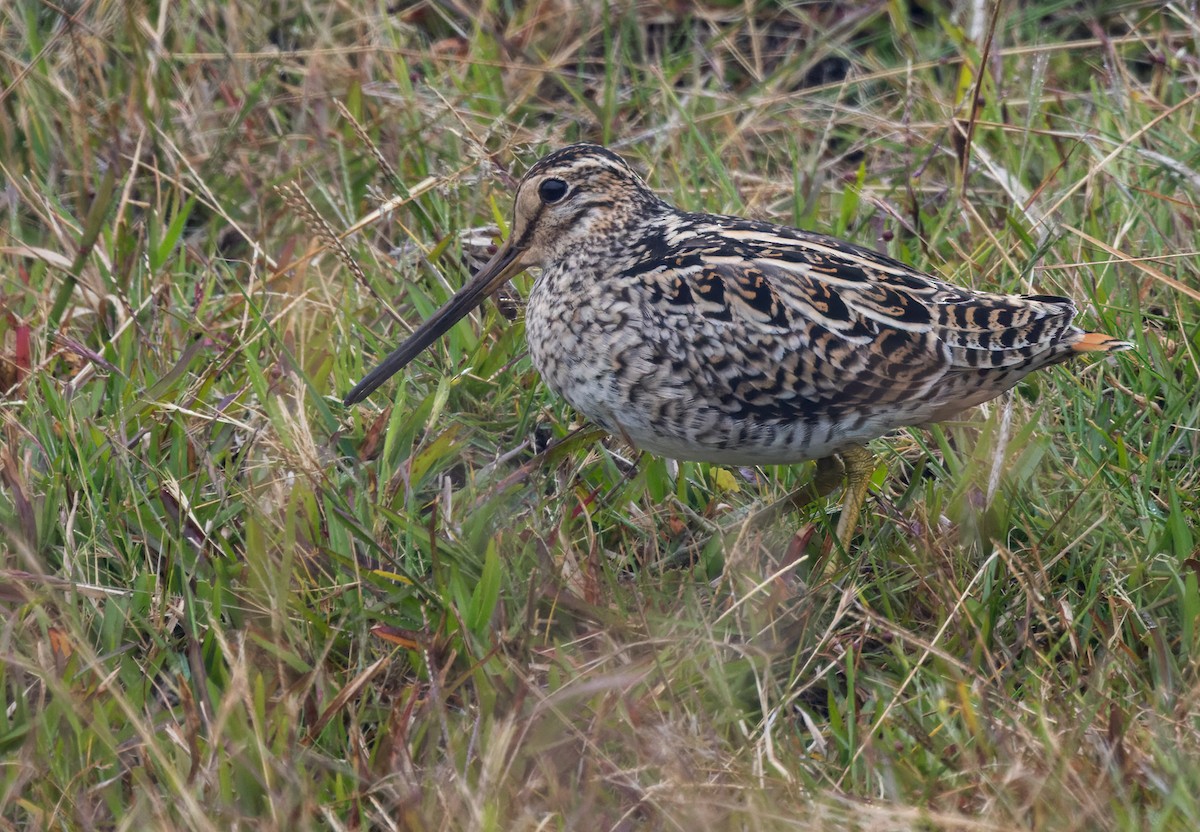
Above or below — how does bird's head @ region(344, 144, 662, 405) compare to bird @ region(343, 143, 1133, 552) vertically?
above

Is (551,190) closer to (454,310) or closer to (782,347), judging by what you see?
(454,310)

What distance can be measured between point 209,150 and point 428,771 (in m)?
3.00

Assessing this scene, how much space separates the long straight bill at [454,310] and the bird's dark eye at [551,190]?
6.3 inches

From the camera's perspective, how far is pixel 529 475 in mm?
3736

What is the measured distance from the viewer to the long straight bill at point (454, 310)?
381cm

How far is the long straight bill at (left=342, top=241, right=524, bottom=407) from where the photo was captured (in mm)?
3809

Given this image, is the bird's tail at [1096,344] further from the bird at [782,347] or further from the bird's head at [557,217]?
the bird's head at [557,217]

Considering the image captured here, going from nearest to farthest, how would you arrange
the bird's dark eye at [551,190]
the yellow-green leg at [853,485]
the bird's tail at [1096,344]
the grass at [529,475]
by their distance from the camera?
the grass at [529,475], the bird's tail at [1096,344], the yellow-green leg at [853,485], the bird's dark eye at [551,190]

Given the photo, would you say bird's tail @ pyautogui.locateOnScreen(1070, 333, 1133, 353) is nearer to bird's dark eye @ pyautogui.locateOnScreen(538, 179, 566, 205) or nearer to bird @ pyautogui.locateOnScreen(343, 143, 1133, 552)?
bird @ pyautogui.locateOnScreen(343, 143, 1133, 552)

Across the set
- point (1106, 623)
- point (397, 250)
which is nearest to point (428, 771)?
point (1106, 623)

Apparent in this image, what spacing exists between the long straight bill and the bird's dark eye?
0.16 meters

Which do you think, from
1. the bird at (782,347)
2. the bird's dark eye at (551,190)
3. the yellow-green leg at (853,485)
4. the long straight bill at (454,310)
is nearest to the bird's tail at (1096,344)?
the bird at (782,347)

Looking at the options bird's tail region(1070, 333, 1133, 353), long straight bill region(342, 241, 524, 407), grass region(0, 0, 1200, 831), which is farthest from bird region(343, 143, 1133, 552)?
long straight bill region(342, 241, 524, 407)

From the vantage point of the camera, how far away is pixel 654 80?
18.1ft
